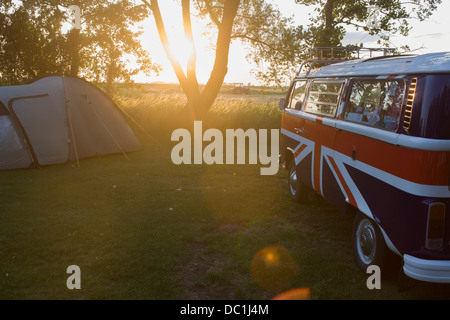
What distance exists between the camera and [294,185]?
7605 mm

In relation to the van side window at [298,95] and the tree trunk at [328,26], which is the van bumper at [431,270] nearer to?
the van side window at [298,95]

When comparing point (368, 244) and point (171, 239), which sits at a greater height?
point (368, 244)

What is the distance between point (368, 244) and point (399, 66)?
6.10 ft

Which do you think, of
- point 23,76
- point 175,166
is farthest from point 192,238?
point 23,76

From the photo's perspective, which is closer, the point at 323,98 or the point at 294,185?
the point at 323,98

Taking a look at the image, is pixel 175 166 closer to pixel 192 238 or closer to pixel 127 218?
pixel 127 218

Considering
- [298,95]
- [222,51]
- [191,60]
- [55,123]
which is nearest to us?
[298,95]

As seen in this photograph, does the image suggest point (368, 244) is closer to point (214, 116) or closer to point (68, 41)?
point (214, 116)

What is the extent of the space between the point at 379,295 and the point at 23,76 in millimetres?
17771

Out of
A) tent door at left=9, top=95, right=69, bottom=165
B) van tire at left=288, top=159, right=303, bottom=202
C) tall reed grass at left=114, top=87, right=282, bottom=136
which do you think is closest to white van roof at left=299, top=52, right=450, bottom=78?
A: van tire at left=288, top=159, right=303, bottom=202

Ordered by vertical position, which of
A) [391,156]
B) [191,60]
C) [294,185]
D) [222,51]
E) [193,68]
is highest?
[222,51]

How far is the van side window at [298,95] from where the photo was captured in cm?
705

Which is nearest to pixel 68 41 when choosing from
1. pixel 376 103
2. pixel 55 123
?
pixel 55 123
